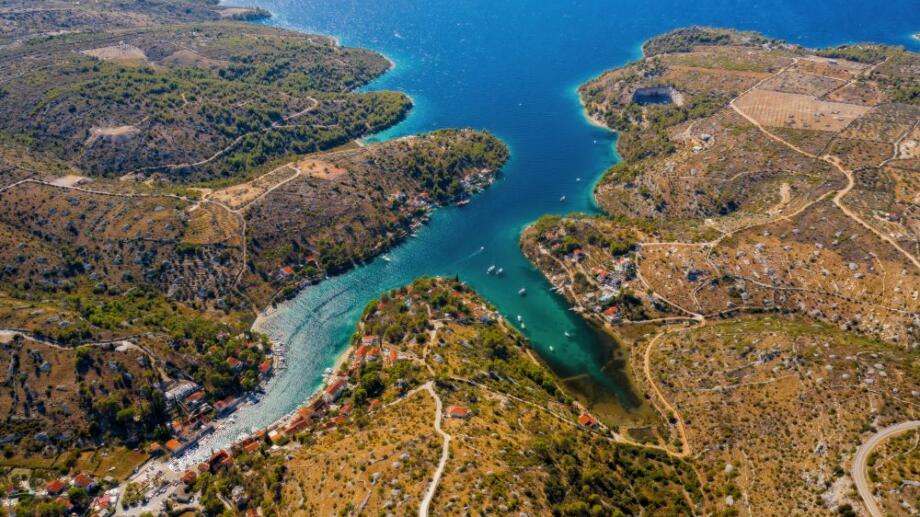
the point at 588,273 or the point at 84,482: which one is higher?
the point at 588,273

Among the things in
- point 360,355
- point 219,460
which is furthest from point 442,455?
point 219,460

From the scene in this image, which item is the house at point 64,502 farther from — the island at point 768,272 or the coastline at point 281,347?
the island at point 768,272

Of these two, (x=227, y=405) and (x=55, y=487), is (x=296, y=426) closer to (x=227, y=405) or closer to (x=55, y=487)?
(x=227, y=405)

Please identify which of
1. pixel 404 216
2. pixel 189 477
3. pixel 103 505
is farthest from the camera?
pixel 404 216

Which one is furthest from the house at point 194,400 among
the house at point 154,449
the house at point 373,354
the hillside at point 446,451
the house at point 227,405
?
the house at point 373,354

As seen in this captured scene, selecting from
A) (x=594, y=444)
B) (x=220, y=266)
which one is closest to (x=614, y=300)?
(x=594, y=444)

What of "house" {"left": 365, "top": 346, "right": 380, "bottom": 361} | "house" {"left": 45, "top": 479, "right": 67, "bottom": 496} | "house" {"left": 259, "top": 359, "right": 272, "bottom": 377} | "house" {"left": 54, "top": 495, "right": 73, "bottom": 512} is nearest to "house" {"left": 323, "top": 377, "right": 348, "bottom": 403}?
"house" {"left": 365, "top": 346, "right": 380, "bottom": 361}

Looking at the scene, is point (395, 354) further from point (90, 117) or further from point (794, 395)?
point (90, 117)
